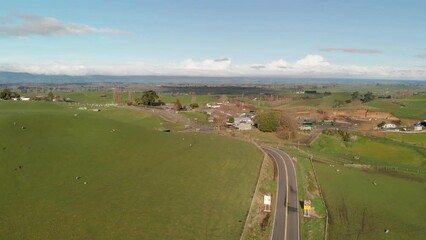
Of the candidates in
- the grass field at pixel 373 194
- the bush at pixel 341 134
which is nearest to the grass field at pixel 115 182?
the grass field at pixel 373 194

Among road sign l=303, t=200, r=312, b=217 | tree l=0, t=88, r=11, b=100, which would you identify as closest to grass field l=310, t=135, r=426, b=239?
road sign l=303, t=200, r=312, b=217

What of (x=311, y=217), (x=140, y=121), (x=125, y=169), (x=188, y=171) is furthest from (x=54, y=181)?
(x=140, y=121)

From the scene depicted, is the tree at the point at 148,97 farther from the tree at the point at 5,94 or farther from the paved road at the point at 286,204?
the paved road at the point at 286,204

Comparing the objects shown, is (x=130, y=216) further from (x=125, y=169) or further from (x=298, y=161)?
(x=298, y=161)

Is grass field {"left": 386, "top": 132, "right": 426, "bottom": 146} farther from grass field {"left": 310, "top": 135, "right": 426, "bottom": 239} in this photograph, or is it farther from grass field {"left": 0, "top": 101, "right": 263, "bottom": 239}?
grass field {"left": 0, "top": 101, "right": 263, "bottom": 239}

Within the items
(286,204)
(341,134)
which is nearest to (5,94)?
(341,134)

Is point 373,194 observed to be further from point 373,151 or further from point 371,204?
point 373,151
